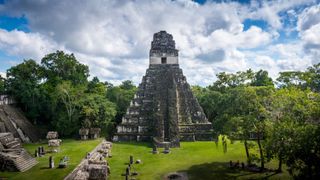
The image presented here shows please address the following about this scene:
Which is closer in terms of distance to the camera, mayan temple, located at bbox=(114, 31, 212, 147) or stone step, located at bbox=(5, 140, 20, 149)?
stone step, located at bbox=(5, 140, 20, 149)

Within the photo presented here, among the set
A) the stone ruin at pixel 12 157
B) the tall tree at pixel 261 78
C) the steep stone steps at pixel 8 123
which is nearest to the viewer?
the stone ruin at pixel 12 157

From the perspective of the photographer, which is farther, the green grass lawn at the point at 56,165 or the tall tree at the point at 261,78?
the tall tree at the point at 261,78

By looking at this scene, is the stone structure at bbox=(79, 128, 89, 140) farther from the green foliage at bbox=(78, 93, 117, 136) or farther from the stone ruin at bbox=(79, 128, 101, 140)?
the green foliage at bbox=(78, 93, 117, 136)

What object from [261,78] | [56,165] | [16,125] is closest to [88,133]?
[16,125]

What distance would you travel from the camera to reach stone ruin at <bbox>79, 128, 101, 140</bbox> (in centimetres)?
2717

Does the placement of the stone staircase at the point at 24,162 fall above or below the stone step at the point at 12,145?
below

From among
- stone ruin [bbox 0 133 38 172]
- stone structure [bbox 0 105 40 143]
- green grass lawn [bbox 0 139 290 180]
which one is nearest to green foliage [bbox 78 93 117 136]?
green grass lawn [bbox 0 139 290 180]

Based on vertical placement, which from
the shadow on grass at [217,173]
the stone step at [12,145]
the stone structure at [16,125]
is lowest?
the shadow on grass at [217,173]

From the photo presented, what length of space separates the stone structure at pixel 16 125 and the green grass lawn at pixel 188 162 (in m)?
8.53

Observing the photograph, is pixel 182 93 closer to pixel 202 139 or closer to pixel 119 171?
pixel 202 139

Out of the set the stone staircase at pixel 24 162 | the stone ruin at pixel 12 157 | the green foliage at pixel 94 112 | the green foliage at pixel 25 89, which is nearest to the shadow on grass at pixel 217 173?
the stone staircase at pixel 24 162

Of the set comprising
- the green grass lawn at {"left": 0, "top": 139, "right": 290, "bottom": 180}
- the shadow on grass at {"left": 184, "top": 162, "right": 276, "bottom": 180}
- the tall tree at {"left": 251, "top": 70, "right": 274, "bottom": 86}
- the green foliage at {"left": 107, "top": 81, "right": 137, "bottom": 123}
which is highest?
the tall tree at {"left": 251, "top": 70, "right": 274, "bottom": 86}

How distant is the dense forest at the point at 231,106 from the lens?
1216 cm

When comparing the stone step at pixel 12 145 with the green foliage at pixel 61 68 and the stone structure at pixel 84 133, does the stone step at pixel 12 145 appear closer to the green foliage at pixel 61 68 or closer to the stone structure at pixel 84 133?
the stone structure at pixel 84 133
